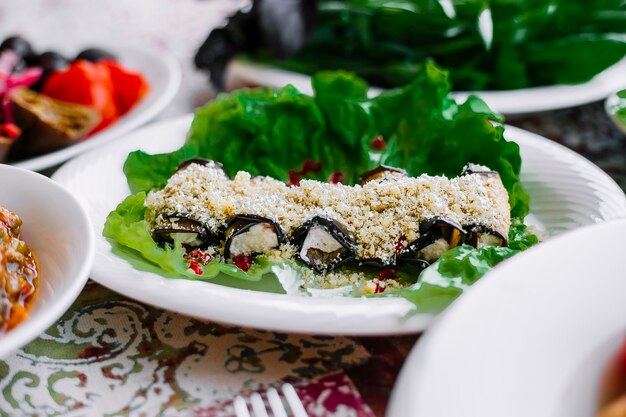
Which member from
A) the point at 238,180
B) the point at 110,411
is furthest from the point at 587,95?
the point at 110,411

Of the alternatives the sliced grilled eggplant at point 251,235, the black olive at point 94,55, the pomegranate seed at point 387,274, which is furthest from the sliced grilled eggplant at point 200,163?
the black olive at point 94,55

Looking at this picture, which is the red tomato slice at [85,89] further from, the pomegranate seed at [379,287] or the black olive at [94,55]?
the pomegranate seed at [379,287]

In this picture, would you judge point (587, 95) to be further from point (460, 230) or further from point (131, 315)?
point (131, 315)

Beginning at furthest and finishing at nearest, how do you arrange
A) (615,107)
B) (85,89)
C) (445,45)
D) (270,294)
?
(445,45), (85,89), (615,107), (270,294)

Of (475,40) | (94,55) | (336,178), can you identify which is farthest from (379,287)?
(94,55)

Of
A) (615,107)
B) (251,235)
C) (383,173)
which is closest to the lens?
(251,235)

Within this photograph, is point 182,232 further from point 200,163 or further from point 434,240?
point 434,240

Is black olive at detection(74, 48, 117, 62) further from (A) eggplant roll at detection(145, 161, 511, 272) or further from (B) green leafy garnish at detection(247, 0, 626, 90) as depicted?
(A) eggplant roll at detection(145, 161, 511, 272)
